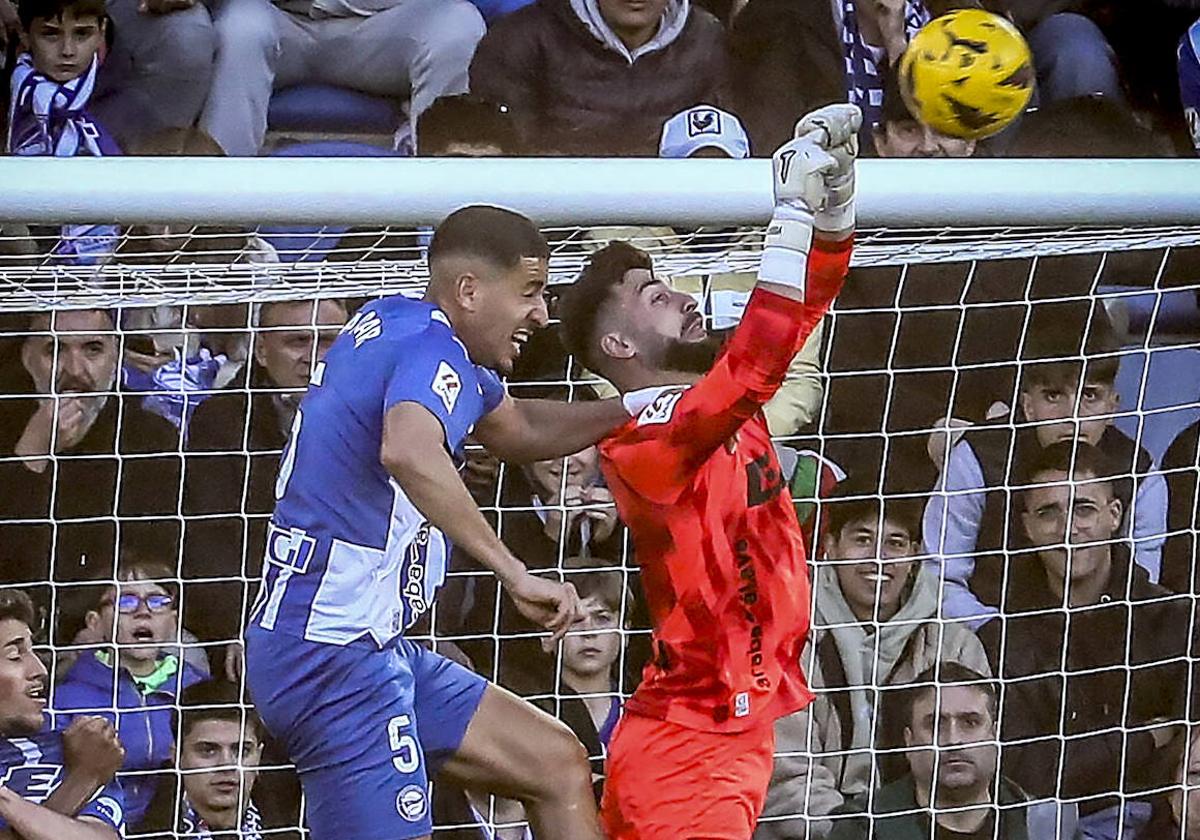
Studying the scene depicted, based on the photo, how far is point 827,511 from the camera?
14.6 feet

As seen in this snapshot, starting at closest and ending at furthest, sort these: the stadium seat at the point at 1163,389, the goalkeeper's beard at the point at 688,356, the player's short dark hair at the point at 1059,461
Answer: the goalkeeper's beard at the point at 688,356, the player's short dark hair at the point at 1059,461, the stadium seat at the point at 1163,389

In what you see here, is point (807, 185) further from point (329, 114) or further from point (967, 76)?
point (329, 114)

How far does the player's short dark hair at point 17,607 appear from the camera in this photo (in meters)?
3.78

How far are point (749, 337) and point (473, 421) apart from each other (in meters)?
0.45

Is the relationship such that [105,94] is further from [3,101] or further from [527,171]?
[527,171]

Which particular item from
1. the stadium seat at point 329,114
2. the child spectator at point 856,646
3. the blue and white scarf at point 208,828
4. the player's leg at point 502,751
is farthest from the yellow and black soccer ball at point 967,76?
the blue and white scarf at point 208,828

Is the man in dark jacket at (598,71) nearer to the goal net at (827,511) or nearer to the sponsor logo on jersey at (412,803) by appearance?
the goal net at (827,511)

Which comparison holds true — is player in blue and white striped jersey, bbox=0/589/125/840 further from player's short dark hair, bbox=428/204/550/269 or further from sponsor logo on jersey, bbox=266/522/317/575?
player's short dark hair, bbox=428/204/550/269

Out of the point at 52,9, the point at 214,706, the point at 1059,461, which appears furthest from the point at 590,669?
the point at 52,9

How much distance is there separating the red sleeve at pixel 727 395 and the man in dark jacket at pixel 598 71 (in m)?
1.80

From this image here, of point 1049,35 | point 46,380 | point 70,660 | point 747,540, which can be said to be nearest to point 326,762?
point 747,540

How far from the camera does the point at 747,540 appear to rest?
10.6 feet

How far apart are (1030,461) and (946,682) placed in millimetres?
574


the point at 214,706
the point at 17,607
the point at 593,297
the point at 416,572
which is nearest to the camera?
the point at 416,572
